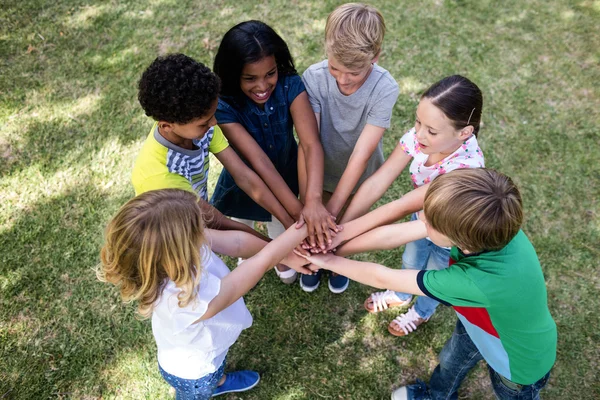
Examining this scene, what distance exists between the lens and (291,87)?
2314 mm

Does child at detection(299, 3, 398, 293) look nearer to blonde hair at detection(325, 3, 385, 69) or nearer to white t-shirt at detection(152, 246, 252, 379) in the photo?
blonde hair at detection(325, 3, 385, 69)

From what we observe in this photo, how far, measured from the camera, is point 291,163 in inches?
108

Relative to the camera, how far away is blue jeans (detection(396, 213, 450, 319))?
2428 mm

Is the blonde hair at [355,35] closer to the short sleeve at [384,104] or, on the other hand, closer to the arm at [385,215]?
the short sleeve at [384,104]

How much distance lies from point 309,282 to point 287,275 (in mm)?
171

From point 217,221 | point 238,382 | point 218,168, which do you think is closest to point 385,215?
point 217,221

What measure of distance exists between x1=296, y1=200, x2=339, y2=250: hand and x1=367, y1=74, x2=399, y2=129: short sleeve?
1.83ft

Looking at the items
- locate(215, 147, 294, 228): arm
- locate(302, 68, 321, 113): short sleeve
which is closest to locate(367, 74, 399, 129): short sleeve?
locate(302, 68, 321, 113): short sleeve

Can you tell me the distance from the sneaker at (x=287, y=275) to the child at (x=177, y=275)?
3.54 feet

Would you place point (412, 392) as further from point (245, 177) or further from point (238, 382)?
A: point (245, 177)

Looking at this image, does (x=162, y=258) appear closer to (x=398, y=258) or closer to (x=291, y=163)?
(x=291, y=163)

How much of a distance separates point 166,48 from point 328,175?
2.78 m

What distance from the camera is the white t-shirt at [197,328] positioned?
5.42 feet

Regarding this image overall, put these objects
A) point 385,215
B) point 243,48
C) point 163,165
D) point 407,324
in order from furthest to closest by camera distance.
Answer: point 407,324 → point 385,215 → point 243,48 → point 163,165
